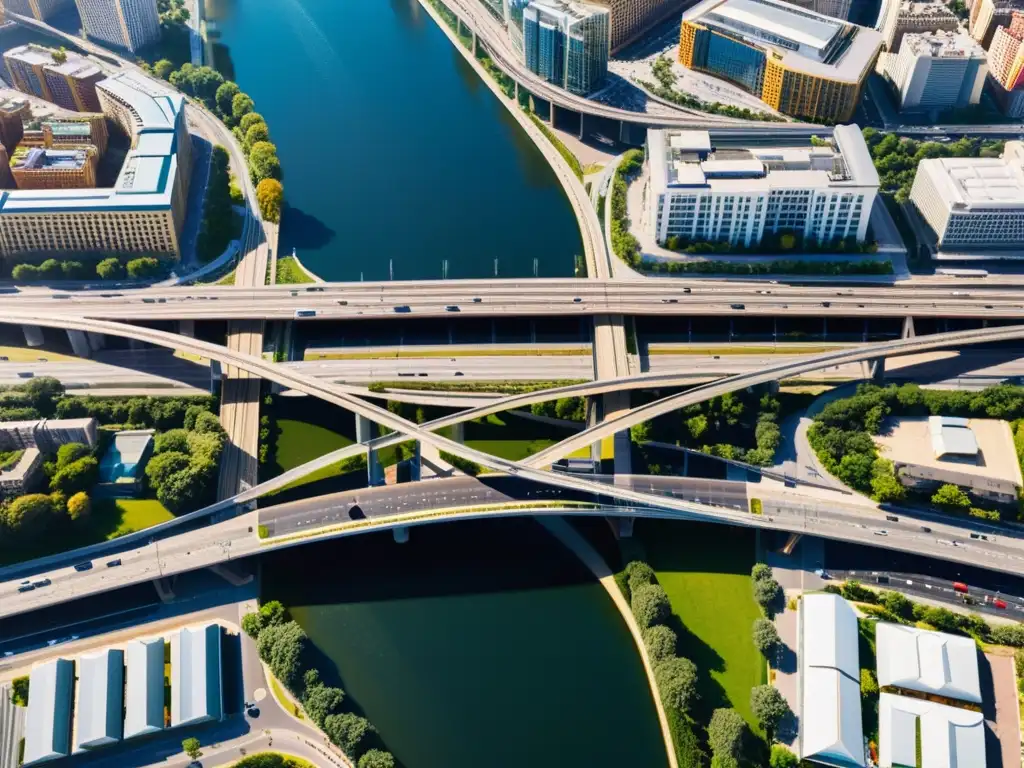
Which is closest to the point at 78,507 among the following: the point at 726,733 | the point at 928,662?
the point at 726,733

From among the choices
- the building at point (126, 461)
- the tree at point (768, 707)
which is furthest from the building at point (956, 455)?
the building at point (126, 461)

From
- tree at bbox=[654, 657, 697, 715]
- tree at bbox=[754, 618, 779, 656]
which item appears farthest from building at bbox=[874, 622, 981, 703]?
tree at bbox=[654, 657, 697, 715]

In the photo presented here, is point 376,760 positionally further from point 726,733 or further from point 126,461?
point 126,461

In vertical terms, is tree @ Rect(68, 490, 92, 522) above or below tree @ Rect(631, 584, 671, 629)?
above

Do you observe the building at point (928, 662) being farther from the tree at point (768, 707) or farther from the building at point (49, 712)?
the building at point (49, 712)

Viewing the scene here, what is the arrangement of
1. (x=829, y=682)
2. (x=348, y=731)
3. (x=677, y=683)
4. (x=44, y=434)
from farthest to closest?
(x=44, y=434)
(x=677, y=683)
(x=829, y=682)
(x=348, y=731)

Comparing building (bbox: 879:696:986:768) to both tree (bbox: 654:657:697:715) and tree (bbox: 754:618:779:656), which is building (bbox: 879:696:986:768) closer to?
tree (bbox: 754:618:779:656)
